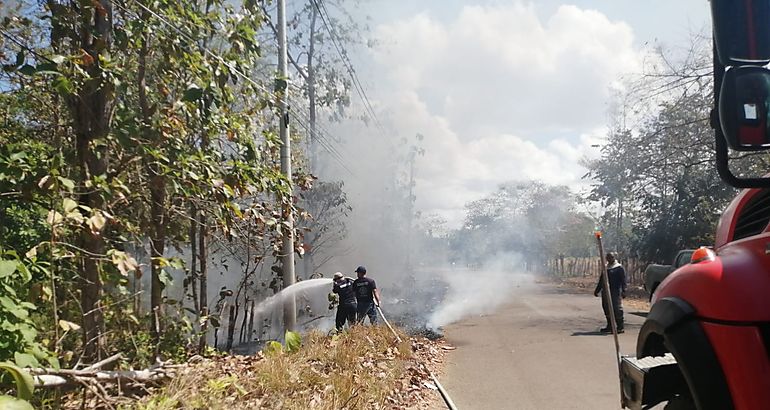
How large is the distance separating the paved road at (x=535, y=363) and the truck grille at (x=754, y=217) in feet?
11.3

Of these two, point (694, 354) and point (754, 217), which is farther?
point (754, 217)

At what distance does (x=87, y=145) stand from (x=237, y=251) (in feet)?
23.9

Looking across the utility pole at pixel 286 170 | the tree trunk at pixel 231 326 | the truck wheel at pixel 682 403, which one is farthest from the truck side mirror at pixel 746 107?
the tree trunk at pixel 231 326

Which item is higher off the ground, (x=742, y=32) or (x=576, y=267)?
(x=742, y=32)

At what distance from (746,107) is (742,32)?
26 cm

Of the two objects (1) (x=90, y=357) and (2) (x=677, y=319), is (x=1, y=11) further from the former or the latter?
(2) (x=677, y=319)

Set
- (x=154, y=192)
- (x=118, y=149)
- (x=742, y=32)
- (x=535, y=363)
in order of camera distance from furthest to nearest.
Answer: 1. (x=535, y=363)
2. (x=154, y=192)
3. (x=118, y=149)
4. (x=742, y=32)

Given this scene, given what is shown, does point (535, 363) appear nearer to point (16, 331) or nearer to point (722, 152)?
point (722, 152)

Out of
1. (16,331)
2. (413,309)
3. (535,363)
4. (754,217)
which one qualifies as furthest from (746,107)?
(413,309)

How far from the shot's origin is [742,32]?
1.68 m

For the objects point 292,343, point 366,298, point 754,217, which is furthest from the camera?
point 366,298

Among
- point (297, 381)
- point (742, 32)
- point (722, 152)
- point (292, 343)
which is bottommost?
point (297, 381)

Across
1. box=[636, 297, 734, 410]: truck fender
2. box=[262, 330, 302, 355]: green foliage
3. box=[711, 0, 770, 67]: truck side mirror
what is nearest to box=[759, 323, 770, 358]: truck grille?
box=[636, 297, 734, 410]: truck fender

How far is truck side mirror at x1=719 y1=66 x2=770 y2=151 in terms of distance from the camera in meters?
1.70
